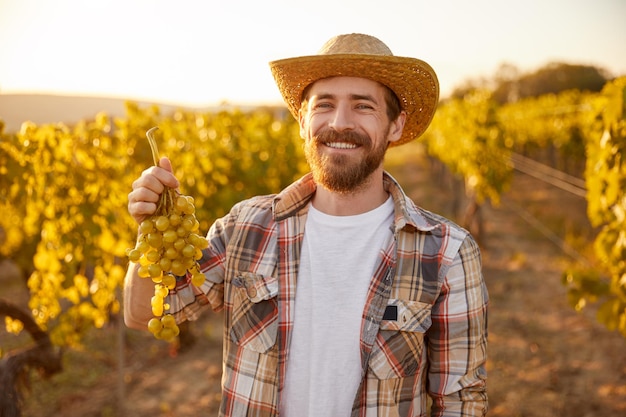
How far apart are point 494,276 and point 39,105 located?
22.7 feet

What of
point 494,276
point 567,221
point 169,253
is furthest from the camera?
point 567,221

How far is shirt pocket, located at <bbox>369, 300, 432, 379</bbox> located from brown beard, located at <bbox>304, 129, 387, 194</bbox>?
1.49 feet

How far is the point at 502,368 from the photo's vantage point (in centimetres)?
535

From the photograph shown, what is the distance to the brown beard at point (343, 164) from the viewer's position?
A: 1.83 m

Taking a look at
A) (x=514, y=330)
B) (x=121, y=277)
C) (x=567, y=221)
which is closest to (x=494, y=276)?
(x=514, y=330)

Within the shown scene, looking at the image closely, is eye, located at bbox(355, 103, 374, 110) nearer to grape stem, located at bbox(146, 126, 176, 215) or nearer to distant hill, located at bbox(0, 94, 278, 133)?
grape stem, located at bbox(146, 126, 176, 215)

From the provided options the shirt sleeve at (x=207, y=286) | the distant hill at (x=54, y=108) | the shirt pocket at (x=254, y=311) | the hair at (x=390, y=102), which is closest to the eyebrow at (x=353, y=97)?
the hair at (x=390, y=102)

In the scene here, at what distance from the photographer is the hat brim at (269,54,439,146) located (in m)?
1.81

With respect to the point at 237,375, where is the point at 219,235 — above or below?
above

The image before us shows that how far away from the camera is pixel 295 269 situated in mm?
1815

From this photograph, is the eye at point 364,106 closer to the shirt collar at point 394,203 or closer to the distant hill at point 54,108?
the shirt collar at point 394,203

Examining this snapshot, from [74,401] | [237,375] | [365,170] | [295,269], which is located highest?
[365,170]

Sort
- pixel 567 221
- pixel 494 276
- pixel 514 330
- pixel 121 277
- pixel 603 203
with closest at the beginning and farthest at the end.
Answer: pixel 603 203
pixel 121 277
pixel 514 330
pixel 494 276
pixel 567 221

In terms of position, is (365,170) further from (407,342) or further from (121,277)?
(121,277)
